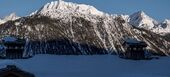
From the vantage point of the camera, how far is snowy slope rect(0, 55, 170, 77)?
2066 inches

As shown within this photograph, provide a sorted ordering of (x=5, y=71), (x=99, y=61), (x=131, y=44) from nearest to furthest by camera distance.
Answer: (x=5, y=71)
(x=99, y=61)
(x=131, y=44)

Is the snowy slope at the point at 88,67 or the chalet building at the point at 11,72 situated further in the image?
the snowy slope at the point at 88,67

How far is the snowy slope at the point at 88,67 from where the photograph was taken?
5247cm

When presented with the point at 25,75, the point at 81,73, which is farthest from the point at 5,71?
the point at 81,73

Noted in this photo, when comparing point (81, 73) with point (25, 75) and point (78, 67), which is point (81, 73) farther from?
point (25, 75)

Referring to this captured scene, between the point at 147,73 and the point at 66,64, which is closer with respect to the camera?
the point at 147,73

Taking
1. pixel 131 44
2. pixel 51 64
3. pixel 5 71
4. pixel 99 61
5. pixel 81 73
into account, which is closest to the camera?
pixel 5 71

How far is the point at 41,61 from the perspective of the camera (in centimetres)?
6250

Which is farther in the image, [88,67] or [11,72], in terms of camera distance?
[88,67]

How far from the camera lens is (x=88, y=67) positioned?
58594 mm

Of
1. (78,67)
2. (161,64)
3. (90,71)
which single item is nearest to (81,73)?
(90,71)

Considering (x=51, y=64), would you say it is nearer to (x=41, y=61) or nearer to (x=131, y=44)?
(x=41, y=61)

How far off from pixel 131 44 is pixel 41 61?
144 ft

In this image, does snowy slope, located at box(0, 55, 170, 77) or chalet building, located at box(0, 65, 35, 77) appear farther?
snowy slope, located at box(0, 55, 170, 77)
